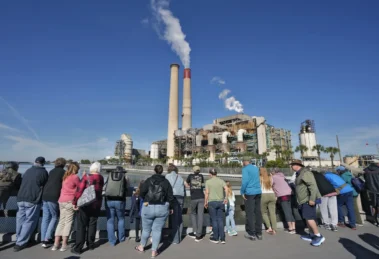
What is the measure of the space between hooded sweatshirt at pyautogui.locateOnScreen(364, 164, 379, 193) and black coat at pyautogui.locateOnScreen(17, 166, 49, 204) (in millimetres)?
9355

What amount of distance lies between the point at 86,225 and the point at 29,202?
1.41 metres

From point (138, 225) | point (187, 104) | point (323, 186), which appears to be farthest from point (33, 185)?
point (187, 104)

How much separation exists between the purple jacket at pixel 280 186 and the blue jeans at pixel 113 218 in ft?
14.2

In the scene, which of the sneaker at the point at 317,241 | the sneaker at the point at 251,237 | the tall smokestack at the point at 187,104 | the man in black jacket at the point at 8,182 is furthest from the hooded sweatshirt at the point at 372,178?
the tall smokestack at the point at 187,104

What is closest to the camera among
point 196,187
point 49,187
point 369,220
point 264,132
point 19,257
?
point 19,257

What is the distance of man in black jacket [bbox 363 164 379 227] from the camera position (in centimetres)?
627

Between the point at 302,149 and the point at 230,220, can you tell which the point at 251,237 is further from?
the point at 302,149

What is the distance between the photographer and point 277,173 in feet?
20.6

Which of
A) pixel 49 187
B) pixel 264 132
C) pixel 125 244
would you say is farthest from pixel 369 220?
pixel 264 132

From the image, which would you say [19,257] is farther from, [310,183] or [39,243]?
[310,183]

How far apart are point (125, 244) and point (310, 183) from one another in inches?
184

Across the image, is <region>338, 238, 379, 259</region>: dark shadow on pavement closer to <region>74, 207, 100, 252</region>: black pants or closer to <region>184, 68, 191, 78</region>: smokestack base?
<region>74, 207, 100, 252</region>: black pants

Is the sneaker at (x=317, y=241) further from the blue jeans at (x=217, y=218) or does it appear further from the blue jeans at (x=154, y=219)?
the blue jeans at (x=154, y=219)

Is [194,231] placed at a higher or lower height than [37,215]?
lower
